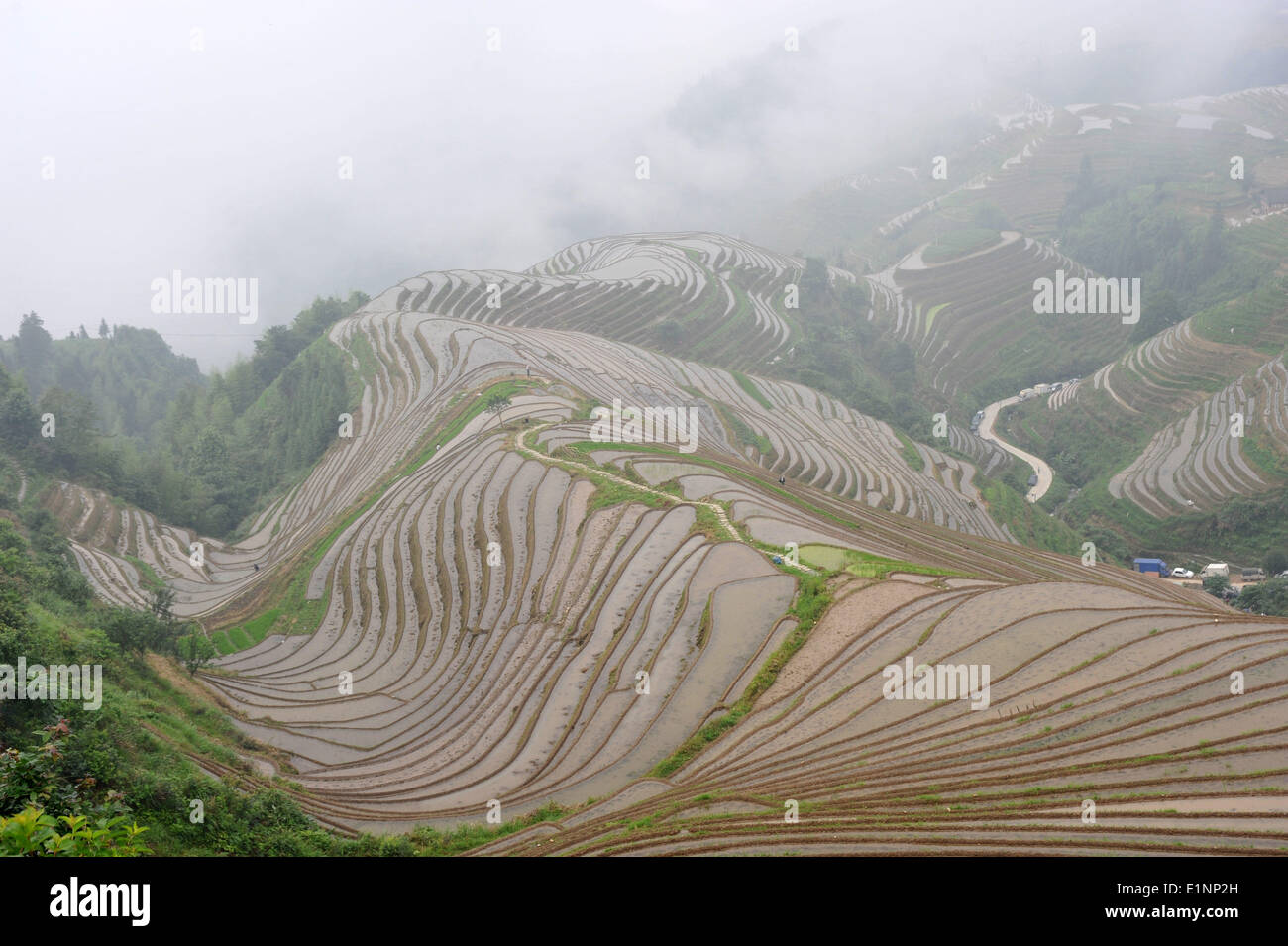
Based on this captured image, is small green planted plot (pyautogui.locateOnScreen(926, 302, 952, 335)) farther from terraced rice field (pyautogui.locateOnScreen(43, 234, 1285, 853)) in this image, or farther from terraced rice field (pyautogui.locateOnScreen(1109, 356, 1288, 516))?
terraced rice field (pyautogui.locateOnScreen(43, 234, 1285, 853))

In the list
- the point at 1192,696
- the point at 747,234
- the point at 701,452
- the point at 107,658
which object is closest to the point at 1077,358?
the point at 701,452

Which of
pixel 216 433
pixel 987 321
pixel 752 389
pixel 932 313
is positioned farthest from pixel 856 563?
pixel 932 313

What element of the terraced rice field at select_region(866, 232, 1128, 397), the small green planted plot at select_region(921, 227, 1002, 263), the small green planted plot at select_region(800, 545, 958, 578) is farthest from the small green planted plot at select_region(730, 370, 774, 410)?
the small green planted plot at select_region(921, 227, 1002, 263)

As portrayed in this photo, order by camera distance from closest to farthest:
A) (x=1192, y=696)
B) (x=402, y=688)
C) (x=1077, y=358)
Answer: (x=1192, y=696)
(x=402, y=688)
(x=1077, y=358)

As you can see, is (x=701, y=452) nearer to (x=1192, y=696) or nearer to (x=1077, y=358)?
(x=1192, y=696)

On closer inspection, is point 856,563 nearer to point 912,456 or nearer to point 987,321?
point 912,456
